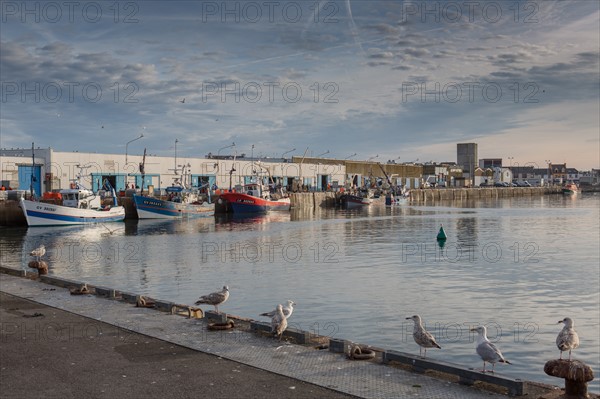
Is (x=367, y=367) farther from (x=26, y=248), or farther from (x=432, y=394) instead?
(x=26, y=248)

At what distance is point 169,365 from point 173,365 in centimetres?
6

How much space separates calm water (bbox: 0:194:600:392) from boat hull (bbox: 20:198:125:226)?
5284 mm

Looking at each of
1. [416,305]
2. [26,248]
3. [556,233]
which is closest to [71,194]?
[26,248]

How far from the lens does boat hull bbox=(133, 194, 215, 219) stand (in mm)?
67625

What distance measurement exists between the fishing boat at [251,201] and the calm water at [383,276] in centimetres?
A: 2818

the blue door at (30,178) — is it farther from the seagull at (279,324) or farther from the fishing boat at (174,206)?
the seagull at (279,324)

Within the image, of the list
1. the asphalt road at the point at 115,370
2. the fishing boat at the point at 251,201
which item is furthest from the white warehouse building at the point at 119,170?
the asphalt road at the point at 115,370

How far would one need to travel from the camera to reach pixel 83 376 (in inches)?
340

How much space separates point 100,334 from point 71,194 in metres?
52.5

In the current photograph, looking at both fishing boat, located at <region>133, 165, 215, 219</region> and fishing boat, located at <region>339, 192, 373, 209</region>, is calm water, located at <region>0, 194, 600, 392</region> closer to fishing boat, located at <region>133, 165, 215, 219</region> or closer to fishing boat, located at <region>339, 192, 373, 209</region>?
fishing boat, located at <region>133, 165, 215, 219</region>

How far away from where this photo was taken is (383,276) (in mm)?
25781

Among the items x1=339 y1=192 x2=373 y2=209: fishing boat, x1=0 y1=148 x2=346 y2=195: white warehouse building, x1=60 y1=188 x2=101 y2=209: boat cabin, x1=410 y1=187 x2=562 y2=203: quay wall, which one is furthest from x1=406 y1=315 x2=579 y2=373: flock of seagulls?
x1=410 y1=187 x2=562 y2=203: quay wall

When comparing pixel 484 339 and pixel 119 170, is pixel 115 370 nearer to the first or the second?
pixel 484 339

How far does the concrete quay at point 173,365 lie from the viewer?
8016 millimetres
